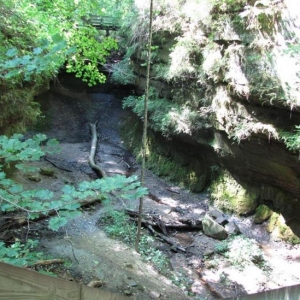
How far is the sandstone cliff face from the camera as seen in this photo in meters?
8.05

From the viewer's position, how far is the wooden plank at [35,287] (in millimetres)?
805

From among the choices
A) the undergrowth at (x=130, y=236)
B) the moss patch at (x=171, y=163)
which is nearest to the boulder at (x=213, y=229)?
the undergrowth at (x=130, y=236)

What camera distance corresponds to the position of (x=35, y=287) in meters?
0.86

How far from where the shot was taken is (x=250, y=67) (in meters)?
8.59

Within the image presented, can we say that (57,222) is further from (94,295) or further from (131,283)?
(131,283)

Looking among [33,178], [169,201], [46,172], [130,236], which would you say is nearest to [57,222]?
[130,236]

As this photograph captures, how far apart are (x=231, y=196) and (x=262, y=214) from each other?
3.86 ft

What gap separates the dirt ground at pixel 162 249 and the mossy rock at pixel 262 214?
19cm

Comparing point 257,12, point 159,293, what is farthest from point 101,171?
point 257,12

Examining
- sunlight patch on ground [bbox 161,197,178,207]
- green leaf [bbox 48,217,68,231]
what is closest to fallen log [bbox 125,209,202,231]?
sunlight patch on ground [bbox 161,197,178,207]

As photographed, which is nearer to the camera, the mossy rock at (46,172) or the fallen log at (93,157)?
the mossy rock at (46,172)

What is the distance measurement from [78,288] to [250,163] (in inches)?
373

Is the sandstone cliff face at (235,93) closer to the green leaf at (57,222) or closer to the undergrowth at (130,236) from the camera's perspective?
the undergrowth at (130,236)

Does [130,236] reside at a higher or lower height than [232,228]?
lower
